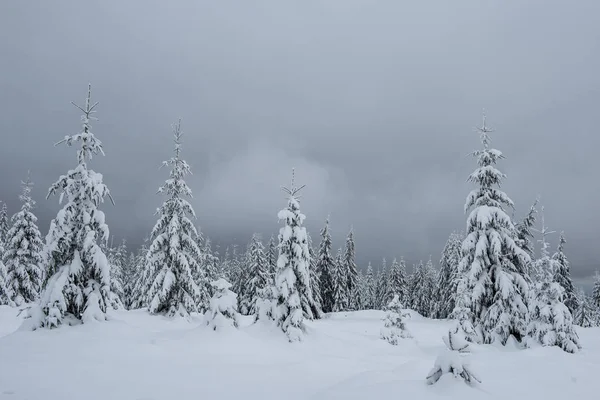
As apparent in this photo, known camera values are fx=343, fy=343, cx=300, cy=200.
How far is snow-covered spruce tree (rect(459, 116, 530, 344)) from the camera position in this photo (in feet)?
61.6

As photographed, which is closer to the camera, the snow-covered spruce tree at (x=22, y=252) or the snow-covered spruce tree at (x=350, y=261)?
the snow-covered spruce tree at (x=22, y=252)

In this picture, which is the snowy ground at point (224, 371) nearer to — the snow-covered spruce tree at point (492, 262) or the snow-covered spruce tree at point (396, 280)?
the snow-covered spruce tree at point (492, 262)

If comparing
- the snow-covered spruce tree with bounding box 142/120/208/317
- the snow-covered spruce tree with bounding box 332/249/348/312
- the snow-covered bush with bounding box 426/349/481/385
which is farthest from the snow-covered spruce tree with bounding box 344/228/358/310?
the snow-covered bush with bounding box 426/349/481/385

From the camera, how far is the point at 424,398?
6652mm

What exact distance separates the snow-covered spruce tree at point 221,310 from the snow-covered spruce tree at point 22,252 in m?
23.2

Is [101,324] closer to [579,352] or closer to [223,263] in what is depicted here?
[579,352]

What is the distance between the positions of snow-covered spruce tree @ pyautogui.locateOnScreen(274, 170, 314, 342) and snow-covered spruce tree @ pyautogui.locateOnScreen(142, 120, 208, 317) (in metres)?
7.04

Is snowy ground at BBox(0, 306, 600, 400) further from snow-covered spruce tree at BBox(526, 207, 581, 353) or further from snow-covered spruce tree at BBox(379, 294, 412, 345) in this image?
snow-covered spruce tree at BBox(379, 294, 412, 345)

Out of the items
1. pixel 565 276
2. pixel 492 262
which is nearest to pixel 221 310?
pixel 492 262

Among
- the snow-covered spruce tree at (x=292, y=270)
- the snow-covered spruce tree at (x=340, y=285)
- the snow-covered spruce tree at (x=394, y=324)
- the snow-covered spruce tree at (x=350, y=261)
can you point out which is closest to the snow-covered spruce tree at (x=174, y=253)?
the snow-covered spruce tree at (x=292, y=270)

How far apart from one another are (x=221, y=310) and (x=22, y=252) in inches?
1013

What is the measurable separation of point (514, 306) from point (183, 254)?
67.3 feet

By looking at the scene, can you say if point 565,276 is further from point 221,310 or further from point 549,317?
point 221,310

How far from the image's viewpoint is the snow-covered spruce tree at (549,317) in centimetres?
1861
